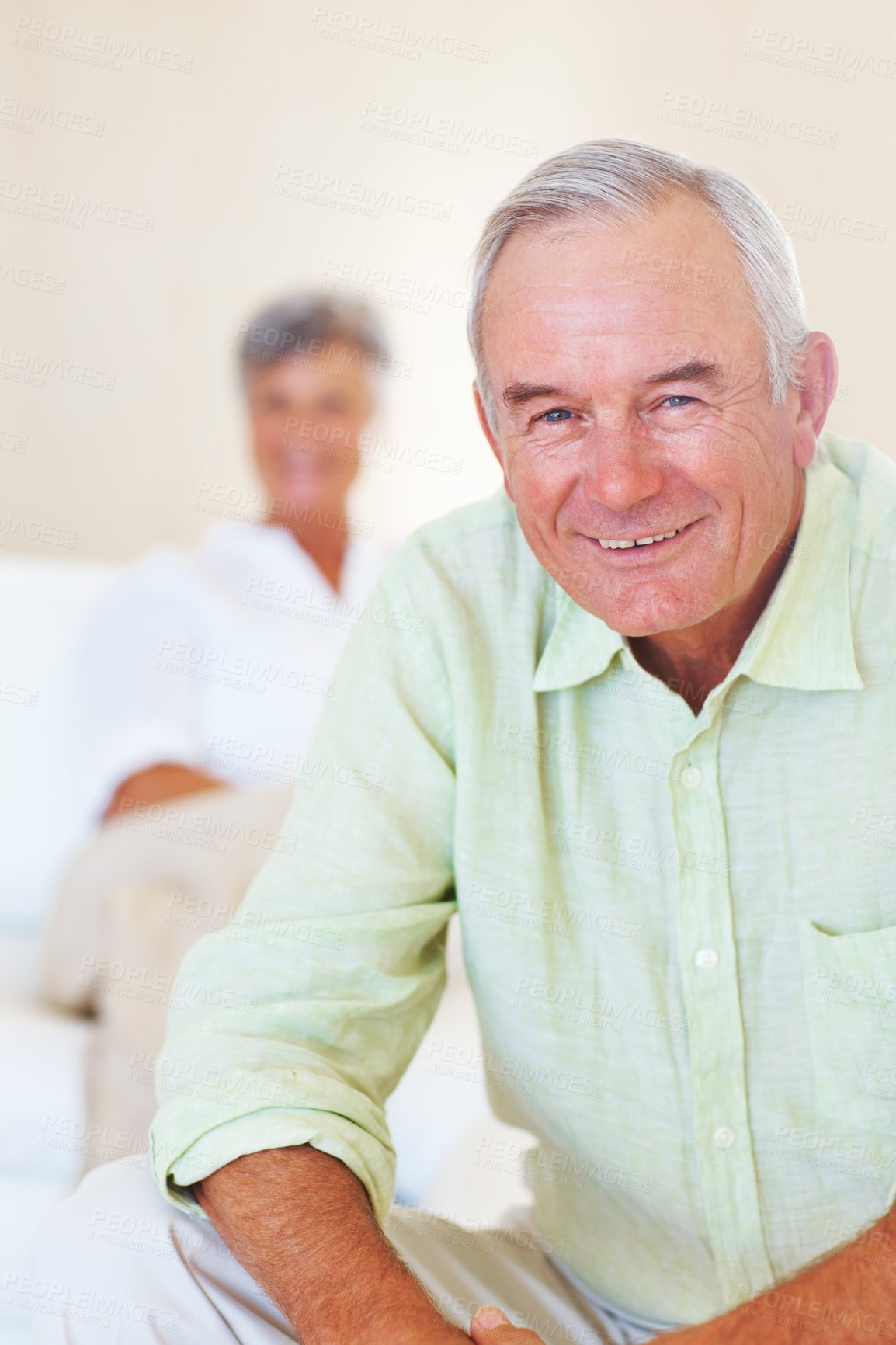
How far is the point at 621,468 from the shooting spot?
3.23 feet

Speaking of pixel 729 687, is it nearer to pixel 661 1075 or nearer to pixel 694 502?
pixel 694 502

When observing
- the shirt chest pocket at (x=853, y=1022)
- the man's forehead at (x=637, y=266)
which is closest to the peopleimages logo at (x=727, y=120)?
the man's forehead at (x=637, y=266)

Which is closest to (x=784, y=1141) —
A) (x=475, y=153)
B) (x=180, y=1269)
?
(x=180, y=1269)

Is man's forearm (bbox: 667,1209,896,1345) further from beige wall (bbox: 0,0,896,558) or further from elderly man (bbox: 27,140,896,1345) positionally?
beige wall (bbox: 0,0,896,558)

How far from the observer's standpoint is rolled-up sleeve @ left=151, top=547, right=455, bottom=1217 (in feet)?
3.21

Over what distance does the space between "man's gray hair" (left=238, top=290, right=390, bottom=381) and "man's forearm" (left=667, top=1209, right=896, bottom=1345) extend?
2.08m

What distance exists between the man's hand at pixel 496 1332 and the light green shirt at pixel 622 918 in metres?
0.14

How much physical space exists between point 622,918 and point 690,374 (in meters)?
0.45

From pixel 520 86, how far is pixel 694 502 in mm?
3244

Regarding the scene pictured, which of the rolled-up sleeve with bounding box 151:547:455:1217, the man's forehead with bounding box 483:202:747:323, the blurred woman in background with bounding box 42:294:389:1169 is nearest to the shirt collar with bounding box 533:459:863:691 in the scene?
the rolled-up sleeve with bounding box 151:547:455:1217

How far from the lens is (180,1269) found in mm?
933

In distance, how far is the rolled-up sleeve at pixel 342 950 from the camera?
3.21 ft

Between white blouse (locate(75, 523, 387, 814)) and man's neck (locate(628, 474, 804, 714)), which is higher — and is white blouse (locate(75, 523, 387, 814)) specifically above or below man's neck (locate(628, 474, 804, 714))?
below

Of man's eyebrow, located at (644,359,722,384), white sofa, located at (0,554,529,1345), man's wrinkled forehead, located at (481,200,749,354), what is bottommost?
white sofa, located at (0,554,529,1345)
